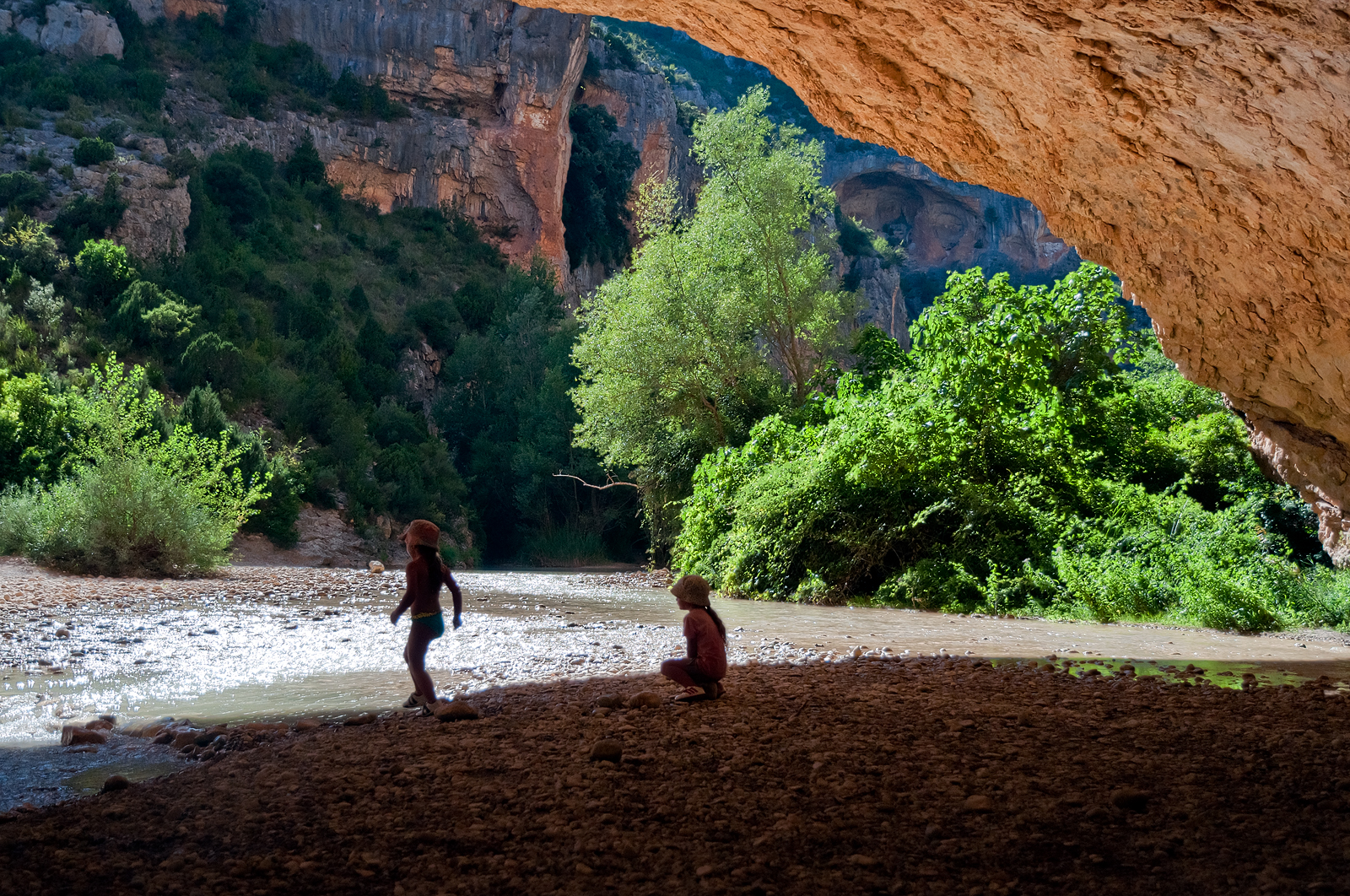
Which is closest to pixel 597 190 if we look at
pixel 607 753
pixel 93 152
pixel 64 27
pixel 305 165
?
pixel 305 165

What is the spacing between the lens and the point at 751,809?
3055 mm

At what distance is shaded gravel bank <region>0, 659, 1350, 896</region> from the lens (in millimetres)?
2506

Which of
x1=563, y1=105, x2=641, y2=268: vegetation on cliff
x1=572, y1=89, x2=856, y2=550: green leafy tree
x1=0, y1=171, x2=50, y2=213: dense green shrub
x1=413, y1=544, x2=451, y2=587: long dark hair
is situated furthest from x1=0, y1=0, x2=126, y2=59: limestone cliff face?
x1=413, y1=544, x2=451, y2=587: long dark hair

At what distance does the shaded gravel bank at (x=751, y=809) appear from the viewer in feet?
8.22

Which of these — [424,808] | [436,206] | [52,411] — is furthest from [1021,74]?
[436,206]

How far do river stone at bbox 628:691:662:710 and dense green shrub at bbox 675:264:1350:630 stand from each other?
642cm

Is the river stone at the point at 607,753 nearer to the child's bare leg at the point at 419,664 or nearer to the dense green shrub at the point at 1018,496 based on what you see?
the child's bare leg at the point at 419,664

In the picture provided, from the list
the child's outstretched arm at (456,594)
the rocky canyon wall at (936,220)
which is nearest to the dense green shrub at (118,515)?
the child's outstretched arm at (456,594)

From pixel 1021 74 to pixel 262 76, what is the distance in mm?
47919

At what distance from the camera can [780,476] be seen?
13.6 meters

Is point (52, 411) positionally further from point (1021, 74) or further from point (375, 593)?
point (1021, 74)

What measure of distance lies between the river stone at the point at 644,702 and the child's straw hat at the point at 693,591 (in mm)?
502

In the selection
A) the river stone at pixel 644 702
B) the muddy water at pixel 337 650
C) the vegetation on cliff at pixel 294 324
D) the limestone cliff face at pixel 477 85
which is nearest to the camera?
the river stone at pixel 644 702

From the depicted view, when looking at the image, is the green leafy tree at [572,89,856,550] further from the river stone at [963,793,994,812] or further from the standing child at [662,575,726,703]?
the river stone at [963,793,994,812]
